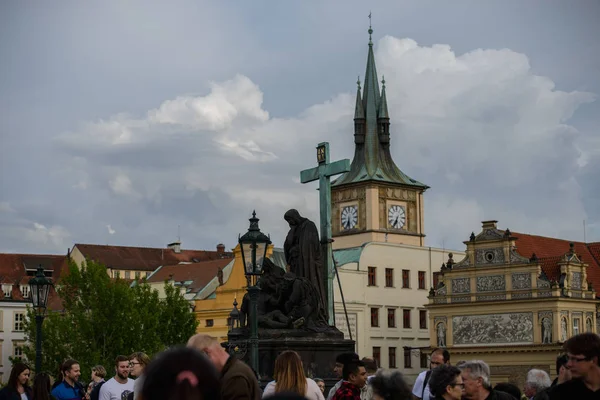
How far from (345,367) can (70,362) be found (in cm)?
418

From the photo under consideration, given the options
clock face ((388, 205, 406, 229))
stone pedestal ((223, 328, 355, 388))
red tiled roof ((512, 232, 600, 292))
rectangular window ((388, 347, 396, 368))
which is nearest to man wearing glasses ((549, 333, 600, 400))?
stone pedestal ((223, 328, 355, 388))

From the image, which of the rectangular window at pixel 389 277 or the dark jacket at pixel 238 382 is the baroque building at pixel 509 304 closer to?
the rectangular window at pixel 389 277

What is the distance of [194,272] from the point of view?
255ft

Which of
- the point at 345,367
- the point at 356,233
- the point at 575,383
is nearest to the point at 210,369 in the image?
the point at 575,383

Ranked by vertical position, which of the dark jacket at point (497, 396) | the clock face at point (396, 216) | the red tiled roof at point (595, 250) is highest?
the clock face at point (396, 216)

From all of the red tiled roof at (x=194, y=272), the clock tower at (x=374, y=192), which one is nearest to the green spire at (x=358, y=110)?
the clock tower at (x=374, y=192)

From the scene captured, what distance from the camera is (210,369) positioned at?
340 centimetres

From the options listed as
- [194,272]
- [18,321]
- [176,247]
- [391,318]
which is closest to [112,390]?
[391,318]

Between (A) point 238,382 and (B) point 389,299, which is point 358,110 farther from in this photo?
(A) point 238,382

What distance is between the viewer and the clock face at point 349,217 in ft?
249

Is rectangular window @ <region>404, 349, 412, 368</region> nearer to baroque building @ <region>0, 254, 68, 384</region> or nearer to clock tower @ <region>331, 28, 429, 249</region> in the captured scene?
clock tower @ <region>331, 28, 429, 249</region>

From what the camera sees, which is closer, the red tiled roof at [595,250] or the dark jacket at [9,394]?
the dark jacket at [9,394]

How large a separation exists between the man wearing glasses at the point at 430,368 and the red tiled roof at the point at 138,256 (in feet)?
261

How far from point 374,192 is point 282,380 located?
221ft
